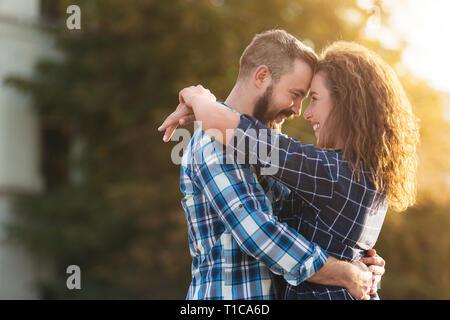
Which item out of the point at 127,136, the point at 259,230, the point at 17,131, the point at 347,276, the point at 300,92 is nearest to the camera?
the point at 259,230

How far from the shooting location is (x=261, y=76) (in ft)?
8.13

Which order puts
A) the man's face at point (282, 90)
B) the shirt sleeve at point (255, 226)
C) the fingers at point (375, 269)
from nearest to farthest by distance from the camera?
the shirt sleeve at point (255, 226) → the fingers at point (375, 269) → the man's face at point (282, 90)

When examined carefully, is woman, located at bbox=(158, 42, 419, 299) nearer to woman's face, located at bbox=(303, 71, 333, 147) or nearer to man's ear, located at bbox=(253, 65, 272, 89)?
woman's face, located at bbox=(303, 71, 333, 147)

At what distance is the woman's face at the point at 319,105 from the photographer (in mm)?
2352

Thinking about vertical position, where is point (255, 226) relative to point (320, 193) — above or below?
below

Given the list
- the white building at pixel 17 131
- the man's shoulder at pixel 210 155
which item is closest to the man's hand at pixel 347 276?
the man's shoulder at pixel 210 155

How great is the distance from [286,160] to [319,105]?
38cm

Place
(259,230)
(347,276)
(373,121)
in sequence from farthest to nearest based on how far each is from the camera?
1. (373,121)
2. (347,276)
3. (259,230)

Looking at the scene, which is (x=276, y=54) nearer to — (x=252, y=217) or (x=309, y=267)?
(x=252, y=217)

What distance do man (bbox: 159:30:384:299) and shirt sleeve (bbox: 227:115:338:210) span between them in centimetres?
7

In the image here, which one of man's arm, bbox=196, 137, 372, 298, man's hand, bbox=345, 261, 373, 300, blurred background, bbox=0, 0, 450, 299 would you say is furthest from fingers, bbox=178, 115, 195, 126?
blurred background, bbox=0, 0, 450, 299

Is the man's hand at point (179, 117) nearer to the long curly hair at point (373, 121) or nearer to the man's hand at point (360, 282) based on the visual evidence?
the long curly hair at point (373, 121)

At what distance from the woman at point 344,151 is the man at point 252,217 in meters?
0.07

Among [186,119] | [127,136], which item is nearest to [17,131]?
[127,136]
